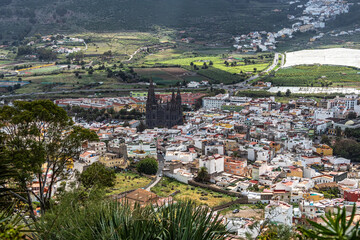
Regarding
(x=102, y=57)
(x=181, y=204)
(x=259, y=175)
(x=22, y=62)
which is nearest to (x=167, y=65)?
(x=102, y=57)

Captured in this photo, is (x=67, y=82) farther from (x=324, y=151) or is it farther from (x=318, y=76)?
(x=324, y=151)

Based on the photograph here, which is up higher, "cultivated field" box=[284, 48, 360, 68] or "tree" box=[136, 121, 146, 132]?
"cultivated field" box=[284, 48, 360, 68]

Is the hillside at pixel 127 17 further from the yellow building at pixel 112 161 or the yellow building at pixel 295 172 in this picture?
the yellow building at pixel 295 172

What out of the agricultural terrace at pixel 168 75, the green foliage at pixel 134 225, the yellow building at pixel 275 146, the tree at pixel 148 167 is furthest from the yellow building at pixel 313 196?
the agricultural terrace at pixel 168 75

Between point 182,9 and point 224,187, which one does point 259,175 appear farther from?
point 182,9

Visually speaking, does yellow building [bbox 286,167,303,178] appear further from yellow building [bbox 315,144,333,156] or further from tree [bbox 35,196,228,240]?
tree [bbox 35,196,228,240]

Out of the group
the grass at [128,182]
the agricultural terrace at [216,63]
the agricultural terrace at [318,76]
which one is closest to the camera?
the grass at [128,182]

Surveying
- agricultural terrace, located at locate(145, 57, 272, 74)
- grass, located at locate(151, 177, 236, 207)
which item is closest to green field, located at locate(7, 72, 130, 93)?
agricultural terrace, located at locate(145, 57, 272, 74)
